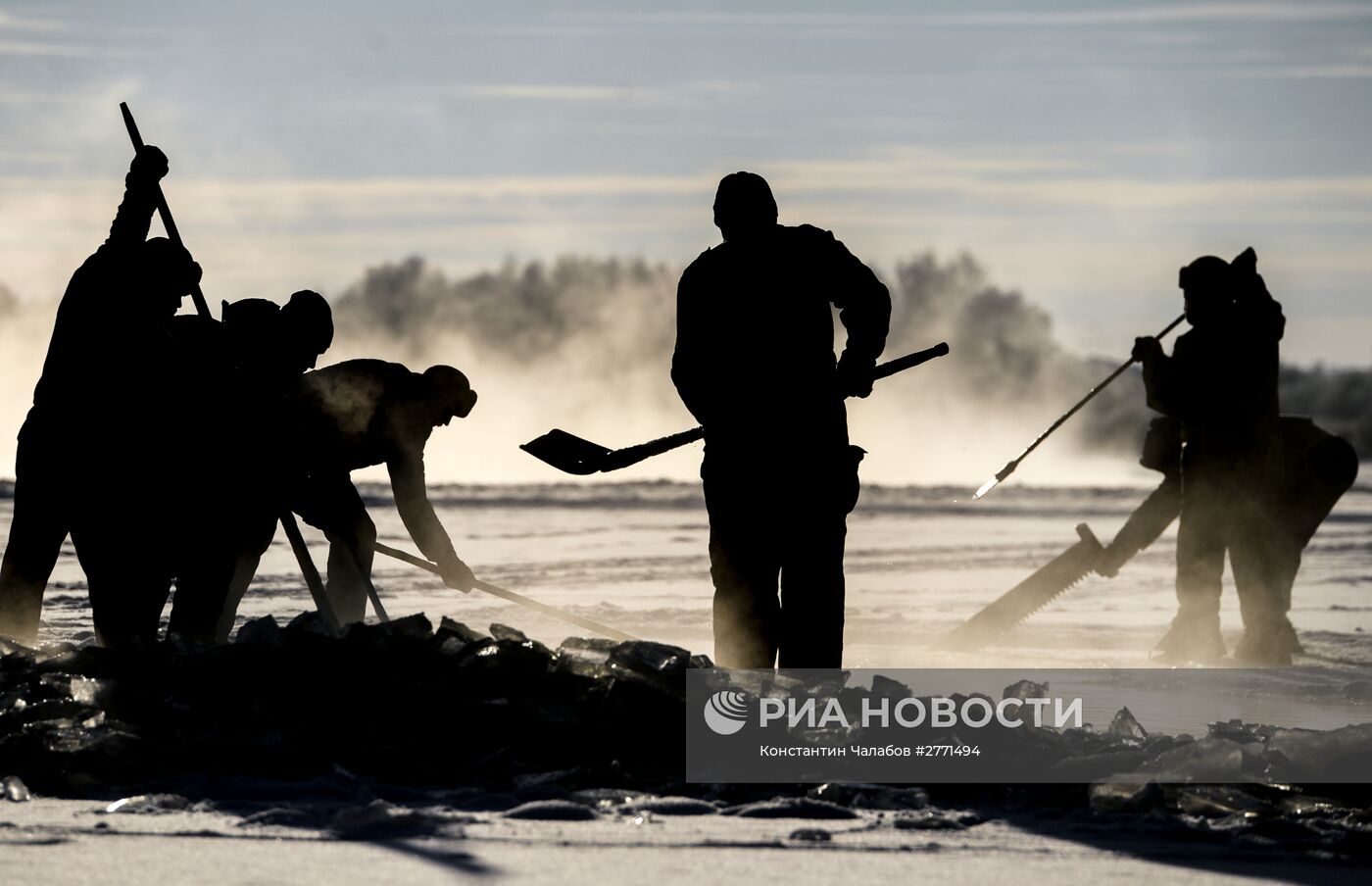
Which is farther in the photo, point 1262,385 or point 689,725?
point 1262,385

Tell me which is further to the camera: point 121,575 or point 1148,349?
point 1148,349

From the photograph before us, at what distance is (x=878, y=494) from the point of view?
32.5 meters

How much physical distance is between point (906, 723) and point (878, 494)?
84.4ft

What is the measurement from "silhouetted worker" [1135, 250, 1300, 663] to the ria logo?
16.9 ft

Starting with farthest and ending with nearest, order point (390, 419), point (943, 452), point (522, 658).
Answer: point (943, 452)
point (390, 419)
point (522, 658)

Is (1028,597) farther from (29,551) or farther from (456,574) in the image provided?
(29,551)

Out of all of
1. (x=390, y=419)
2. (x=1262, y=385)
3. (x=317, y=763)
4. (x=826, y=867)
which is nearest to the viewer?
(x=826, y=867)

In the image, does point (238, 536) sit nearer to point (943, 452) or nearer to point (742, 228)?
point (742, 228)

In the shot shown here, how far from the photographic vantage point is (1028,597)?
11992 mm

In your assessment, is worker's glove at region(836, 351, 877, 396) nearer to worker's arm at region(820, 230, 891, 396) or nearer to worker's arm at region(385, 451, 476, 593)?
worker's arm at region(820, 230, 891, 396)

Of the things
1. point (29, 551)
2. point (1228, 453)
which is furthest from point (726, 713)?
point (1228, 453)

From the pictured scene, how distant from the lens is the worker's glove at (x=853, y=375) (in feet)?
24.5

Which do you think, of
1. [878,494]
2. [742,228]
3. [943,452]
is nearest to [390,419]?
[742,228]

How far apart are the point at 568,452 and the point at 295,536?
1.20m
